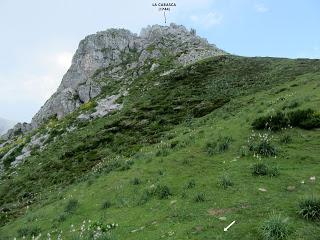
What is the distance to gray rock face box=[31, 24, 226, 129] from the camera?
82588mm

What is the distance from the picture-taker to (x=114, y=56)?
101875 millimetres

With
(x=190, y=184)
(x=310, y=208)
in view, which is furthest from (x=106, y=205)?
(x=310, y=208)

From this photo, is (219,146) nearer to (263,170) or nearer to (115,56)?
(263,170)

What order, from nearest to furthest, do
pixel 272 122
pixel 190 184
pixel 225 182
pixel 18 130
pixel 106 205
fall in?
pixel 225 182
pixel 190 184
pixel 106 205
pixel 272 122
pixel 18 130

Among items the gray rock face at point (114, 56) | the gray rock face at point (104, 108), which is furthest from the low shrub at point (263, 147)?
the gray rock face at point (114, 56)

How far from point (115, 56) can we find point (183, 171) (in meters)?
83.5

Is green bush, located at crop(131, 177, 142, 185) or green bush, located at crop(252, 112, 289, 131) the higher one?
green bush, located at crop(252, 112, 289, 131)

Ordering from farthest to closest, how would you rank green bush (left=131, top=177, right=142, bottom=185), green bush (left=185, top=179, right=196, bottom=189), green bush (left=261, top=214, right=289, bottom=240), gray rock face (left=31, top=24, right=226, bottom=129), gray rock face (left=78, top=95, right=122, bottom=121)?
1. gray rock face (left=31, top=24, right=226, bottom=129)
2. gray rock face (left=78, top=95, right=122, bottom=121)
3. green bush (left=131, top=177, right=142, bottom=185)
4. green bush (left=185, top=179, right=196, bottom=189)
5. green bush (left=261, top=214, right=289, bottom=240)

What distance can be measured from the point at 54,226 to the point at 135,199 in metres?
4.28

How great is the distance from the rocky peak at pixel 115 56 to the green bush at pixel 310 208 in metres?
65.4

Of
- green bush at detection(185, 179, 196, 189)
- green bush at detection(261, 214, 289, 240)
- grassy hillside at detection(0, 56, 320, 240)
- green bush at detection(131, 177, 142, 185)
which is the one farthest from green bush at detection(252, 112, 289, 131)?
green bush at detection(261, 214, 289, 240)

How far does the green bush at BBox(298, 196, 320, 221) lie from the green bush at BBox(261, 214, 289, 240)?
3.75 feet

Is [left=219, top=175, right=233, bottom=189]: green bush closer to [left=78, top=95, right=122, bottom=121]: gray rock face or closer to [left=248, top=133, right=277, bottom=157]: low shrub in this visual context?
[left=248, top=133, right=277, bottom=157]: low shrub

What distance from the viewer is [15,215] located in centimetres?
2800
